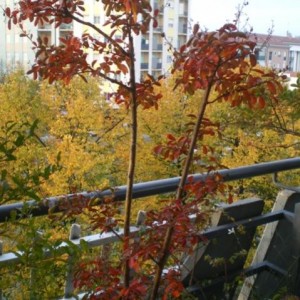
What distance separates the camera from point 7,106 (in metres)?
10.9

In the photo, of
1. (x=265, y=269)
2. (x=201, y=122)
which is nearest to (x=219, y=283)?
(x=265, y=269)

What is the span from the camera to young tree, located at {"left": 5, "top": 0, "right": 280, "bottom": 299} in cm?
104

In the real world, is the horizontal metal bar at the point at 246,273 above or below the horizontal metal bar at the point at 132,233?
below

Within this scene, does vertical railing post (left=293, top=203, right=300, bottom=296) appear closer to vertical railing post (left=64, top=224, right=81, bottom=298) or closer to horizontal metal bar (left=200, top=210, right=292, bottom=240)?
horizontal metal bar (left=200, top=210, right=292, bottom=240)

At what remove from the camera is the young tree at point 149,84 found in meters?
1.04

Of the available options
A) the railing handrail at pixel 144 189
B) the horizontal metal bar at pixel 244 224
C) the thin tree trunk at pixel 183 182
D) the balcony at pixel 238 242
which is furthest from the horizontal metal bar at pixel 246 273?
the thin tree trunk at pixel 183 182

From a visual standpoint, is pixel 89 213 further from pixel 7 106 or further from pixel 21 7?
pixel 7 106

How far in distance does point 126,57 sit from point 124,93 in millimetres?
106

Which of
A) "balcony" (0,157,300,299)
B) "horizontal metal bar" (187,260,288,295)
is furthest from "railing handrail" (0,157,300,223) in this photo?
"horizontal metal bar" (187,260,288,295)

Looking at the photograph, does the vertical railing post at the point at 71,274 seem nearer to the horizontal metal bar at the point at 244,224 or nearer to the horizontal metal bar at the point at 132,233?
the horizontal metal bar at the point at 132,233

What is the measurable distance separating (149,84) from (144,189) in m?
0.36

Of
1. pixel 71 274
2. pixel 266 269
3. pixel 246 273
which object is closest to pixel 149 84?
pixel 71 274

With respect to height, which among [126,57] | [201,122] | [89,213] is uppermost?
[126,57]

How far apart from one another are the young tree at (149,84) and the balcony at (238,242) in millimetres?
85
